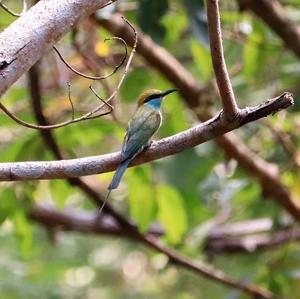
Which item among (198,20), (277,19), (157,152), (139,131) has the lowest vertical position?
(157,152)

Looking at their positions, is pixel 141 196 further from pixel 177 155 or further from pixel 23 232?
pixel 23 232

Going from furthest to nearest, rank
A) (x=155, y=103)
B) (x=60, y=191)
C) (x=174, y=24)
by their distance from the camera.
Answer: (x=174, y=24) → (x=60, y=191) → (x=155, y=103)

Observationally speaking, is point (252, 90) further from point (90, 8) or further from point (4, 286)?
point (90, 8)

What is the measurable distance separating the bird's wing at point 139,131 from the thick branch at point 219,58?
0.25m

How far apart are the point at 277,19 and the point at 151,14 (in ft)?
1.73

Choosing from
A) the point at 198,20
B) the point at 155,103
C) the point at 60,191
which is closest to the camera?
the point at 155,103

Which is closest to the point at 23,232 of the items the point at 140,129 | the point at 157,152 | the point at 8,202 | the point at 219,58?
the point at 8,202

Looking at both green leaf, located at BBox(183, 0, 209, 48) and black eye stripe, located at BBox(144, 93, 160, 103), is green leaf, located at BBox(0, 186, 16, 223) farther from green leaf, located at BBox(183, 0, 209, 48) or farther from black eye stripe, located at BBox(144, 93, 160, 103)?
black eye stripe, located at BBox(144, 93, 160, 103)

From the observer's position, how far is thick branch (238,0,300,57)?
3049mm

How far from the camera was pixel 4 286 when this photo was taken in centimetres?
346

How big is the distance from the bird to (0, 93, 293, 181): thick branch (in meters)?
0.05

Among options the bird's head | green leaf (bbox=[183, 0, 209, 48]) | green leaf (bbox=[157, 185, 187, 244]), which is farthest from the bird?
green leaf (bbox=[157, 185, 187, 244])

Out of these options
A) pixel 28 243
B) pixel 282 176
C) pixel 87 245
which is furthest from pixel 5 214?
pixel 87 245

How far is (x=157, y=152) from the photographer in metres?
1.68
